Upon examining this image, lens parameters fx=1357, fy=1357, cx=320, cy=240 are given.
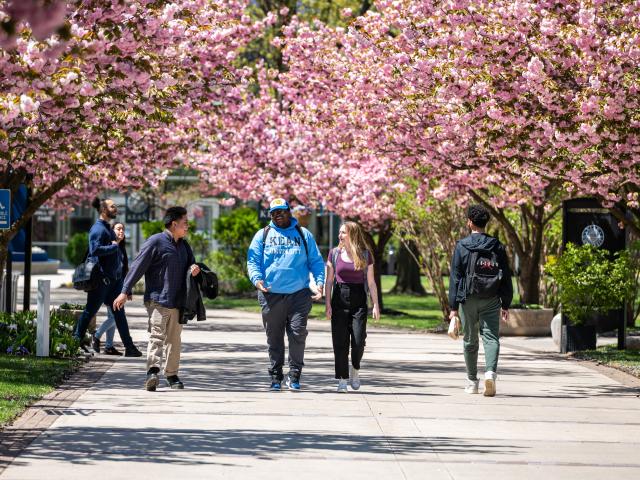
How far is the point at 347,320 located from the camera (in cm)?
1290

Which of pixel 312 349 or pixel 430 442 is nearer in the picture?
pixel 430 442

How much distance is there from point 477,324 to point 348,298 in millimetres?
1254

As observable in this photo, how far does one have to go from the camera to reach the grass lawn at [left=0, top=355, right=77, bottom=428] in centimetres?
1088

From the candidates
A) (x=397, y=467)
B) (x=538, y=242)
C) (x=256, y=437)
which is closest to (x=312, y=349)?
(x=538, y=242)

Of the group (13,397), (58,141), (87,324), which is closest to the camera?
(13,397)

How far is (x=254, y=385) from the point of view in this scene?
13273 mm

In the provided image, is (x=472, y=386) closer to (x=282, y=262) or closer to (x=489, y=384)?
(x=489, y=384)

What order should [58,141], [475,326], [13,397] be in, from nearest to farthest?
[13,397]
[475,326]
[58,141]

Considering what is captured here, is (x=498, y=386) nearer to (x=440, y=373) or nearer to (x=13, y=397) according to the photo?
(x=440, y=373)

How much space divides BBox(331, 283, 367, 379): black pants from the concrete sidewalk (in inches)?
15.0

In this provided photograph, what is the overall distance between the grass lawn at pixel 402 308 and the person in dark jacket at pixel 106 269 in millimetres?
10649

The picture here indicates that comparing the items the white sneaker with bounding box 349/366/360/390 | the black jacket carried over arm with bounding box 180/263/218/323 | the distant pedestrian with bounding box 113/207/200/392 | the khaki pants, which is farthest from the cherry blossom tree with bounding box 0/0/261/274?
the white sneaker with bounding box 349/366/360/390

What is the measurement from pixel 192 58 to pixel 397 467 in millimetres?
9669

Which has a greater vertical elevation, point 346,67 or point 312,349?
point 346,67
